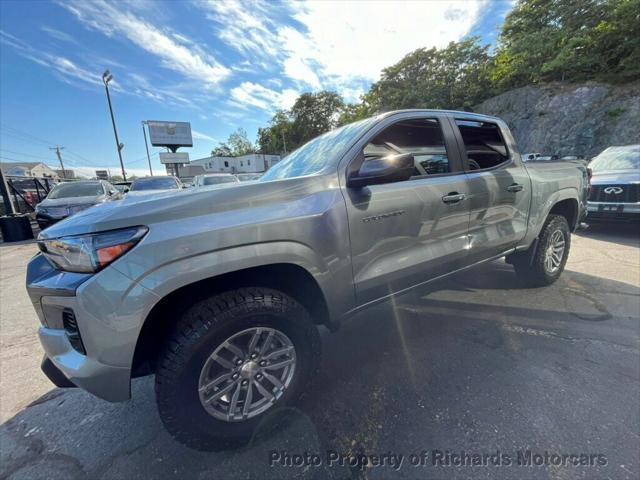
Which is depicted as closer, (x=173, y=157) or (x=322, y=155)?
(x=322, y=155)

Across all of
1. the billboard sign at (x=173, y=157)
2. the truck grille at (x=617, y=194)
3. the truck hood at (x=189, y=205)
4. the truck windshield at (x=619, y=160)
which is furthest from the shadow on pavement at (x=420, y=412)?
the billboard sign at (x=173, y=157)

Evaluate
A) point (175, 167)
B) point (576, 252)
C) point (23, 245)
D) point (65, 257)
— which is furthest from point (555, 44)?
point (175, 167)

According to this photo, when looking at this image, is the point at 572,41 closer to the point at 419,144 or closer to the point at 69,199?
the point at 419,144

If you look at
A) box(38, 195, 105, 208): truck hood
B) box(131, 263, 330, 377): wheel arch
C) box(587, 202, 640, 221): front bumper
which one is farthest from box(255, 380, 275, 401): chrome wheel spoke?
box(38, 195, 105, 208): truck hood

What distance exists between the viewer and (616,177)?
18.9 ft

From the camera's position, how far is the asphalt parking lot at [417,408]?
1536mm

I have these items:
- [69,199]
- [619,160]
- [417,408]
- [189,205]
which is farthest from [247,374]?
[69,199]

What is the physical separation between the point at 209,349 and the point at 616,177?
806 cm

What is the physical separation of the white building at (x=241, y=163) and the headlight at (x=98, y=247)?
53.7 m

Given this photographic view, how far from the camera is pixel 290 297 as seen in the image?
68.5 inches

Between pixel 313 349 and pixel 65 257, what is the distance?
1.40m

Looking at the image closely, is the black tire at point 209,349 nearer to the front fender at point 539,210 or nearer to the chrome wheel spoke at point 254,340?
the chrome wheel spoke at point 254,340

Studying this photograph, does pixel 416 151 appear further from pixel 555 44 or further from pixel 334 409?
pixel 555 44

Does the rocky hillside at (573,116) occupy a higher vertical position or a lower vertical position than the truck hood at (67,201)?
higher
